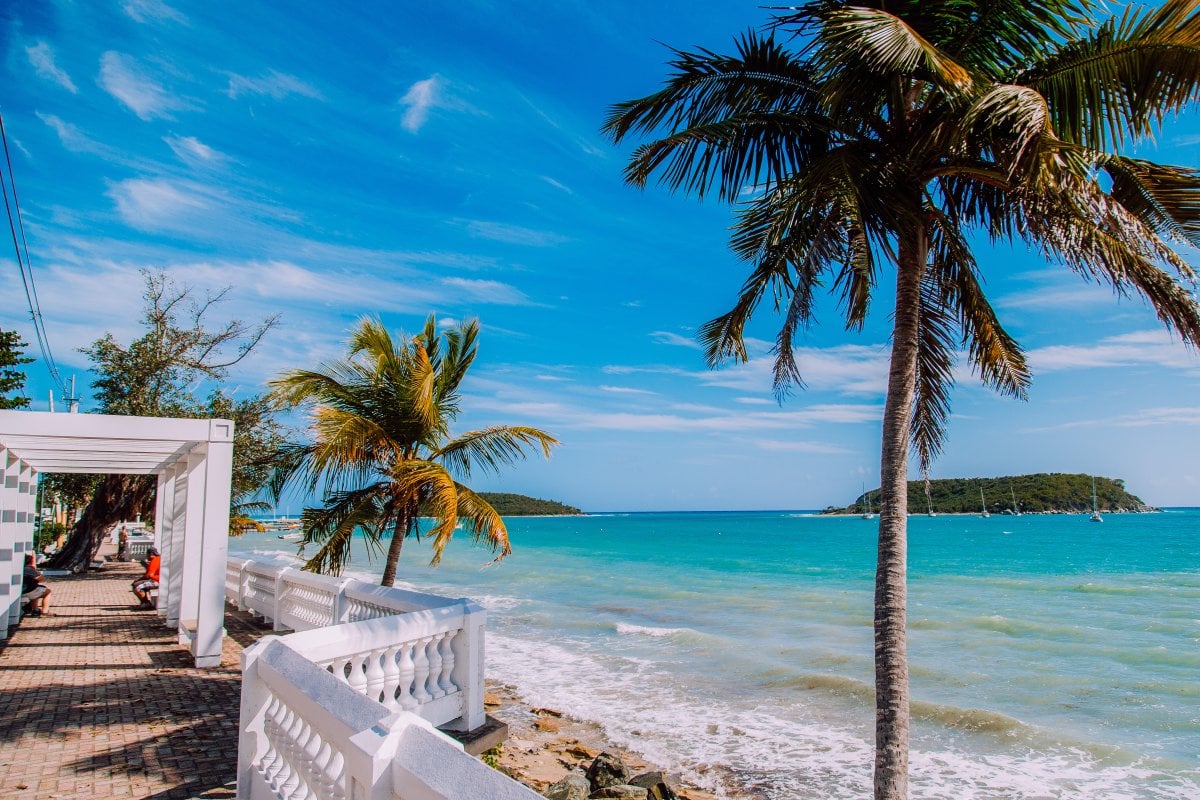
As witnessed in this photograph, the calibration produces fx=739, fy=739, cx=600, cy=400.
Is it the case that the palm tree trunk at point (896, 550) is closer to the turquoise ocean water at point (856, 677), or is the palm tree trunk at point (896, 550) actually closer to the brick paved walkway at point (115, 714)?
the turquoise ocean water at point (856, 677)

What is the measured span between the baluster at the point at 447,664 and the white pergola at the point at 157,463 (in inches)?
155

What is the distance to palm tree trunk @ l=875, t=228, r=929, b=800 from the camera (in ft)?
18.4

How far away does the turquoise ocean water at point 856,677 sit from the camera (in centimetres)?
953

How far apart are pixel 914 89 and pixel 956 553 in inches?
2296

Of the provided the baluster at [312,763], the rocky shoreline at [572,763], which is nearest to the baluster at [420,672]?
the rocky shoreline at [572,763]

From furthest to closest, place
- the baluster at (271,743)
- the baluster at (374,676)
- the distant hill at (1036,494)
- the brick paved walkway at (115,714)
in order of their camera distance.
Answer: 1. the distant hill at (1036,494)
2. the baluster at (374,676)
3. the brick paved walkway at (115,714)
4. the baluster at (271,743)

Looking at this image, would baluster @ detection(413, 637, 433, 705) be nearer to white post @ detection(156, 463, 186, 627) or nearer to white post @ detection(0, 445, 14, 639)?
white post @ detection(0, 445, 14, 639)

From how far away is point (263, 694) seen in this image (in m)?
4.19

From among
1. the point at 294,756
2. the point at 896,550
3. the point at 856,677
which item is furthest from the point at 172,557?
the point at 856,677

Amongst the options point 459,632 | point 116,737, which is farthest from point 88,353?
point 459,632

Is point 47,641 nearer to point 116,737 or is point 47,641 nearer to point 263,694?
point 116,737

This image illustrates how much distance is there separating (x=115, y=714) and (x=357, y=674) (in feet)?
10.7

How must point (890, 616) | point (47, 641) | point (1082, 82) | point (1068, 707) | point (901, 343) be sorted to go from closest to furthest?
point (1082, 82)
point (890, 616)
point (901, 343)
point (47, 641)
point (1068, 707)

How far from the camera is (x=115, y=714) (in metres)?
6.78
